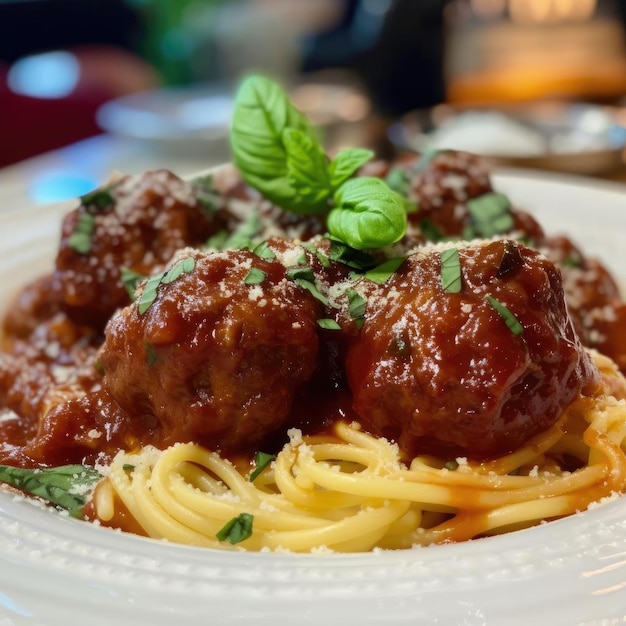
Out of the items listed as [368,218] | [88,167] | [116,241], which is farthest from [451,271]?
[88,167]

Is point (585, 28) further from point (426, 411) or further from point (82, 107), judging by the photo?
point (426, 411)

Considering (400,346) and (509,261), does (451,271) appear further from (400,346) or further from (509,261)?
(400,346)

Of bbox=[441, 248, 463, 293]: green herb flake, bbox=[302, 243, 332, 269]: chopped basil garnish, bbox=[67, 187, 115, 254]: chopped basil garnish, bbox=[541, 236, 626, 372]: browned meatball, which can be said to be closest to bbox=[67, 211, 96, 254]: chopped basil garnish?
bbox=[67, 187, 115, 254]: chopped basil garnish

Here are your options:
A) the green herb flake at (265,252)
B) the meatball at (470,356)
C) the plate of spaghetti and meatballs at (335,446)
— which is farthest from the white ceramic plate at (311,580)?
the green herb flake at (265,252)

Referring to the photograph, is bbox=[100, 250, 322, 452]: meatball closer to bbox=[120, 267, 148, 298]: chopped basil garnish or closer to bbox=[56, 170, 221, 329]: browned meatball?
bbox=[120, 267, 148, 298]: chopped basil garnish

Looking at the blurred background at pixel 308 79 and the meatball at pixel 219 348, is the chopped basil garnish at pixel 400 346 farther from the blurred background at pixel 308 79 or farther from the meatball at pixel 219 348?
the blurred background at pixel 308 79

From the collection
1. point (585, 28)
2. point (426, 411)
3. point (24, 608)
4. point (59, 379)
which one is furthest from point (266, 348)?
point (585, 28)
